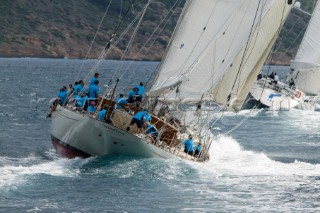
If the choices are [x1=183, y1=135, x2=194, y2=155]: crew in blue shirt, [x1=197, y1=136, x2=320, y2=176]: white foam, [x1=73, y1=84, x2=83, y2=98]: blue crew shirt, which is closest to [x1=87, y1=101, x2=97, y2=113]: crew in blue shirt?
[x1=73, y1=84, x2=83, y2=98]: blue crew shirt

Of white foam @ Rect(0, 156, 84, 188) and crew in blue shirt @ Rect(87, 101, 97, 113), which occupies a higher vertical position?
crew in blue shirt @ Rect(87, 101, 97, 113)

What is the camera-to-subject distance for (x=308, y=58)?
2945 inches

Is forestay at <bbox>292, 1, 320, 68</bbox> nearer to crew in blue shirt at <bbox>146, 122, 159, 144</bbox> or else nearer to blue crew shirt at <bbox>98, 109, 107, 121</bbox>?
crew in blue shirt at <bbox>146, 122, 159, 144</bbox>

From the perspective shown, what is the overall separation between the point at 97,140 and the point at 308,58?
43.5m

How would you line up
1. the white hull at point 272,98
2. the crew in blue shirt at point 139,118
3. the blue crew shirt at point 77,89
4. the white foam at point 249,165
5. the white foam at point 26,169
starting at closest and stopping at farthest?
1. the white foam at point 26,169
2. the crew in blue shirt at point 139,118
3. the white foam at point 249,165
4. the blue crew shirt at point 77,89
5. the white hull at point 272,98

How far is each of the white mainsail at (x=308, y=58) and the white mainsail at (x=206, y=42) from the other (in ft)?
112

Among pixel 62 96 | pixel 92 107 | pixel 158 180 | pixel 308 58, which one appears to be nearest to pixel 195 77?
pixel 92 107

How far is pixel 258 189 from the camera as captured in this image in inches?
1239

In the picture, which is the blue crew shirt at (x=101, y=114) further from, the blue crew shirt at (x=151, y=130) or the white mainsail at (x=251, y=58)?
the white mainsail at (x=251, y=58)

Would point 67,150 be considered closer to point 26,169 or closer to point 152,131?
point 26,169

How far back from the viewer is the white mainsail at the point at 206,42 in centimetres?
3809

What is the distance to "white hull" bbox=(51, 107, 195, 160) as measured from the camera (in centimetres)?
3381

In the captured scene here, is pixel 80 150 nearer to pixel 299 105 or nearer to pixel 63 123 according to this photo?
pixel 63 123

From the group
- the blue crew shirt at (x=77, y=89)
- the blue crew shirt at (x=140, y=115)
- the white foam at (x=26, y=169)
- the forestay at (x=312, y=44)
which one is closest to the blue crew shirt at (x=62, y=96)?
the blue crew shirt at (x=77, y=89)
